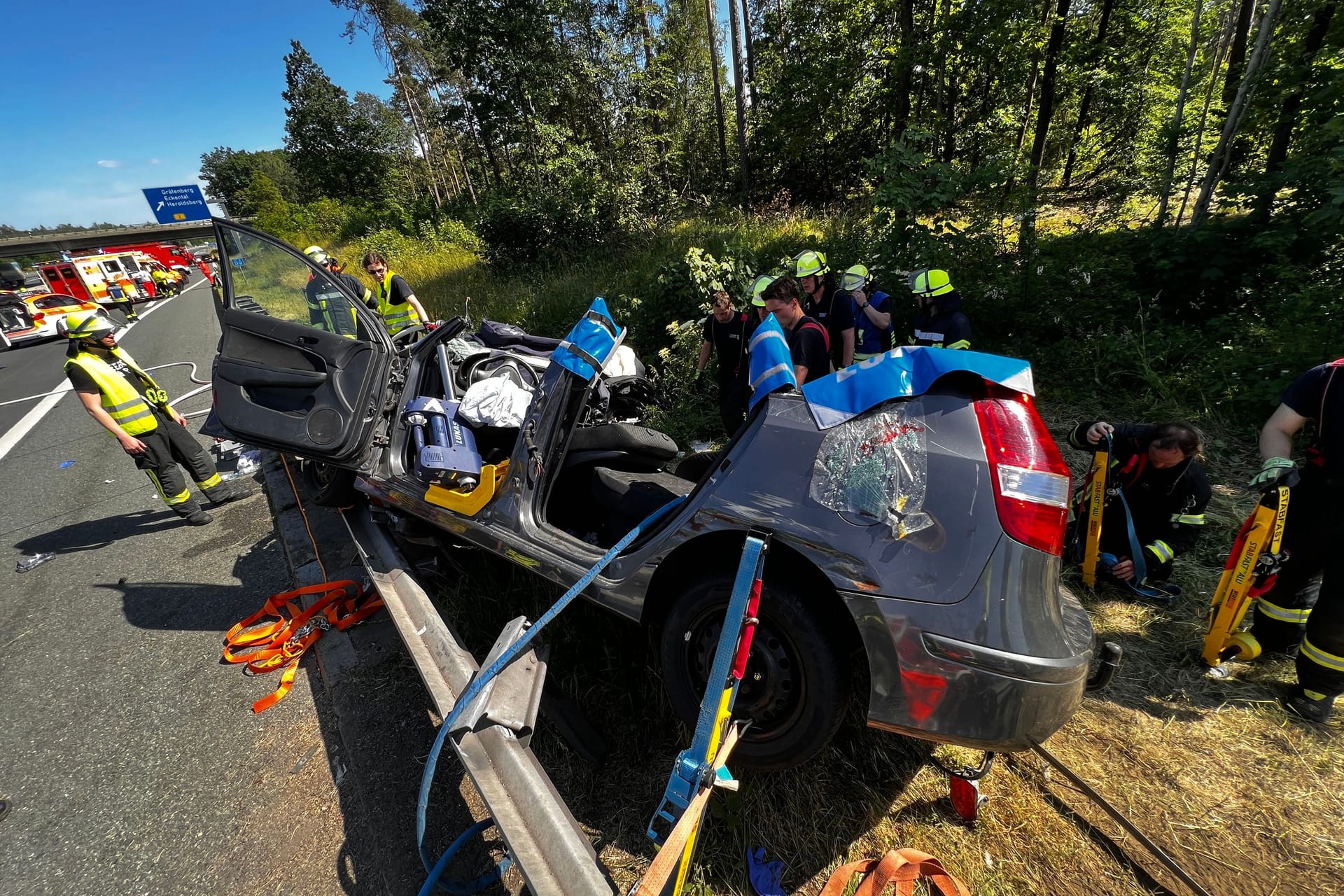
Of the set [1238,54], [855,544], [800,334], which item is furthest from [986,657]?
[1238,54]

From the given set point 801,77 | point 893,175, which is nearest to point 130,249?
point 801,77

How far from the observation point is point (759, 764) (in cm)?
172

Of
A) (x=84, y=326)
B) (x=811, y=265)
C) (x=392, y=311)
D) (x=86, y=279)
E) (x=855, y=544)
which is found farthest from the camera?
(x=86, y=279)

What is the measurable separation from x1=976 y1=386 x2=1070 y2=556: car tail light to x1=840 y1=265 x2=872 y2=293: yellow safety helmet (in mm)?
4304

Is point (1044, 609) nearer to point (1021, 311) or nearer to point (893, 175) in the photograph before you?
point (1021, 311)

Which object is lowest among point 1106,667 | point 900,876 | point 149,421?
point 900,876

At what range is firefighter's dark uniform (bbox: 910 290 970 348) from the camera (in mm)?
4379

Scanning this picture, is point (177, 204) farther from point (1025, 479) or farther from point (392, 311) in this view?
point (1025, 479)

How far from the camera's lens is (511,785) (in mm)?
1529

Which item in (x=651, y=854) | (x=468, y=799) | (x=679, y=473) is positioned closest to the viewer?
(x=651, y=854)

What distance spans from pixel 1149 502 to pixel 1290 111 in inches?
189

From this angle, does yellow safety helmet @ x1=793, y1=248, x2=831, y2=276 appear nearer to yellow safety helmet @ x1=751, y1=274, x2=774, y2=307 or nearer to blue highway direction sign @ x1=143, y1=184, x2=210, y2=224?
yellow safety helmet @ x1=751, y1=274, x2=774, y2=307

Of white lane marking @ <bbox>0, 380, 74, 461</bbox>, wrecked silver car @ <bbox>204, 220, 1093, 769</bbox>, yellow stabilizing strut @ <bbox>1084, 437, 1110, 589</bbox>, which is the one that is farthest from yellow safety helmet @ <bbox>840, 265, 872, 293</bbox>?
white lane marking @ <bbox>0, 380, 74, 461</bbox>

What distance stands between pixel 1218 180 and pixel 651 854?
26.8ft
